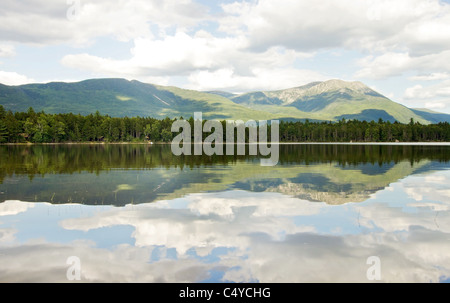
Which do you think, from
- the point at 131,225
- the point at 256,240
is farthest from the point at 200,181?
the point at 256,240

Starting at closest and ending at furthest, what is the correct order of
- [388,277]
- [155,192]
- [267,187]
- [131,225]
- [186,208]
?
[388,277]
[131,225]
[186,208]
[155,192]
[267,187]

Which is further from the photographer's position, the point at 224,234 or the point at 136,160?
the point at 136,160

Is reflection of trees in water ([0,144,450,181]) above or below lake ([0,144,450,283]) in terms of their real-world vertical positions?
above

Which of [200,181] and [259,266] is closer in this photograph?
[259,266]

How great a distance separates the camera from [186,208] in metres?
26.5

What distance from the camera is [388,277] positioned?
1391 centimetres

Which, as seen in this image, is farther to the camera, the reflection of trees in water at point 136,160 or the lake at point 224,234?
the reflection of trees in water at point 136,160

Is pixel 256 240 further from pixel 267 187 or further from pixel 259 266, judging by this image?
pixel 267 187

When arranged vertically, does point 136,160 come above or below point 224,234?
above

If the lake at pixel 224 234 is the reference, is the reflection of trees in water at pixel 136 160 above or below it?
above

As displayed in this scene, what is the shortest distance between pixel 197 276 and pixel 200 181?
2849cm

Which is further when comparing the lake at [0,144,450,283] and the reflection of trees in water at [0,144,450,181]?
the reflection of trees in water at [0,144,450,181]
